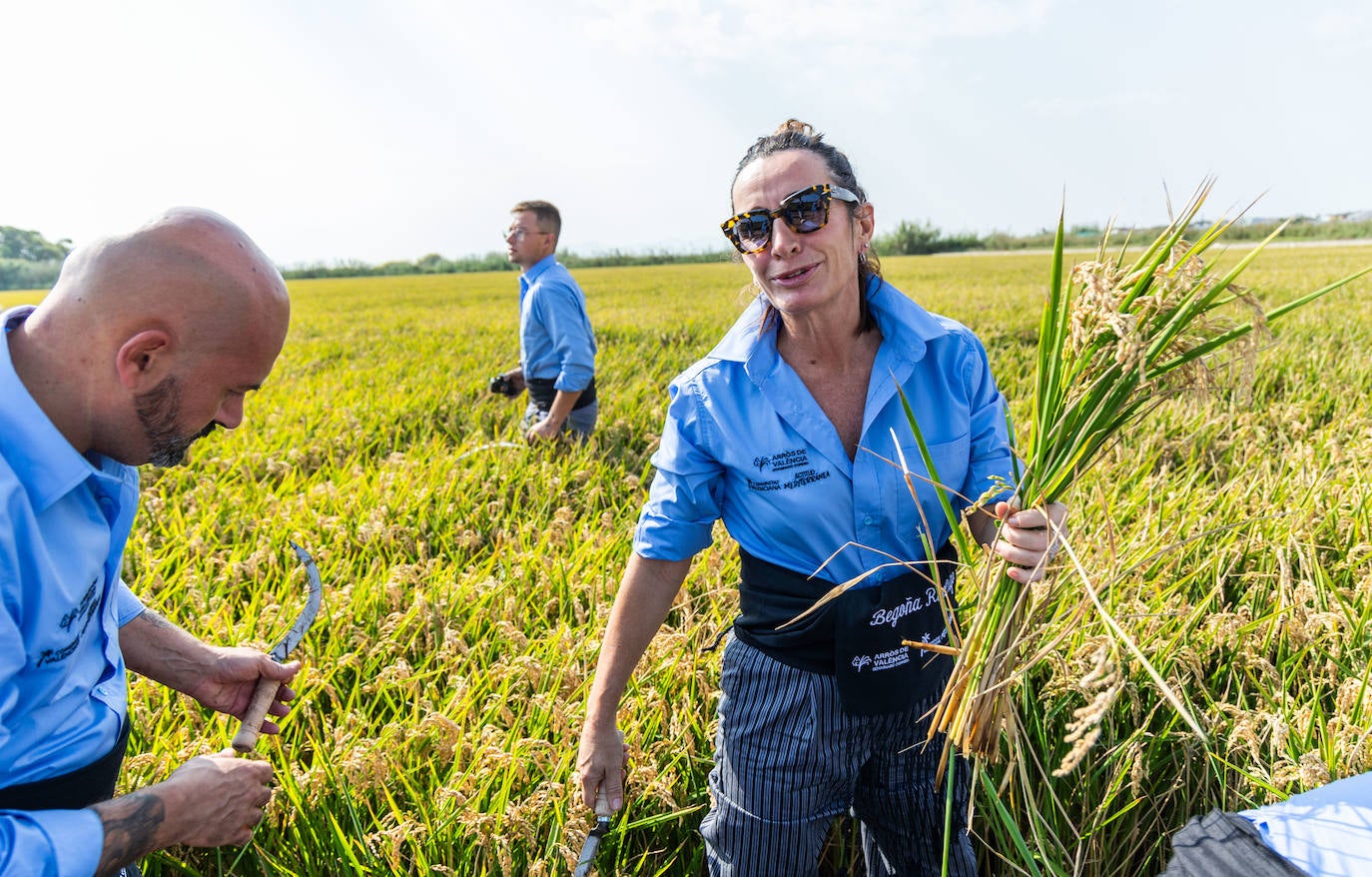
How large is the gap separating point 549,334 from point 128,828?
13.4 ft

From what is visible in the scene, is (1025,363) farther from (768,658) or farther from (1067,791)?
(768,658)

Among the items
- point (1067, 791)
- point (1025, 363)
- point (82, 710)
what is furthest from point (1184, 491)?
point (1025, 363)

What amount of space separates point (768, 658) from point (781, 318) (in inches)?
30.7

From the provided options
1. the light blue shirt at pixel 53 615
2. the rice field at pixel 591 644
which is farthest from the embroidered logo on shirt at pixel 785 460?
the light blue shirt at pixel 53 615

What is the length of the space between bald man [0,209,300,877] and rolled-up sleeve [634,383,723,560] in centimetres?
80

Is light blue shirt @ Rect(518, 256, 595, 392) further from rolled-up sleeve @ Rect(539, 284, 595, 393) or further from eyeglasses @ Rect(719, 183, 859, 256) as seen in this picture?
eyeglasses @ Rect(719, 183, 859, 256)

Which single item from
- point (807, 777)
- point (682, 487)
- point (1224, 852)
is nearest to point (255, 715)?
point (682, 487)

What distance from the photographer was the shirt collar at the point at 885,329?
1.77 m

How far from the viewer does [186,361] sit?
52.4 inches

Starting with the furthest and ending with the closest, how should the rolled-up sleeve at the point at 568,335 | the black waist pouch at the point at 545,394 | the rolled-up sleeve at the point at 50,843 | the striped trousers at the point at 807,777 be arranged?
the black waist pouch at the point at 545,394 → the rolled-up sleeve at the point at 568,335 → the striped trousers at the point at 807,777 → the rolled-up sleeve at the point at 50,843

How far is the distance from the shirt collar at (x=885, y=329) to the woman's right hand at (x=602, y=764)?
3.01ft

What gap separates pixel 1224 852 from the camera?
108cm

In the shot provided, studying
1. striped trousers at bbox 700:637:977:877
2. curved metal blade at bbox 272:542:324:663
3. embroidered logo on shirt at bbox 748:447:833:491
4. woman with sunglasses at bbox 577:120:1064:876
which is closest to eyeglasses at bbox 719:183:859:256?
woman with sunglasses at bbox 577:120:1064:876

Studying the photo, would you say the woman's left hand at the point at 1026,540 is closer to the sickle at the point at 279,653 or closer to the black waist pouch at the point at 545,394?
the sickle at the point at 279,653
